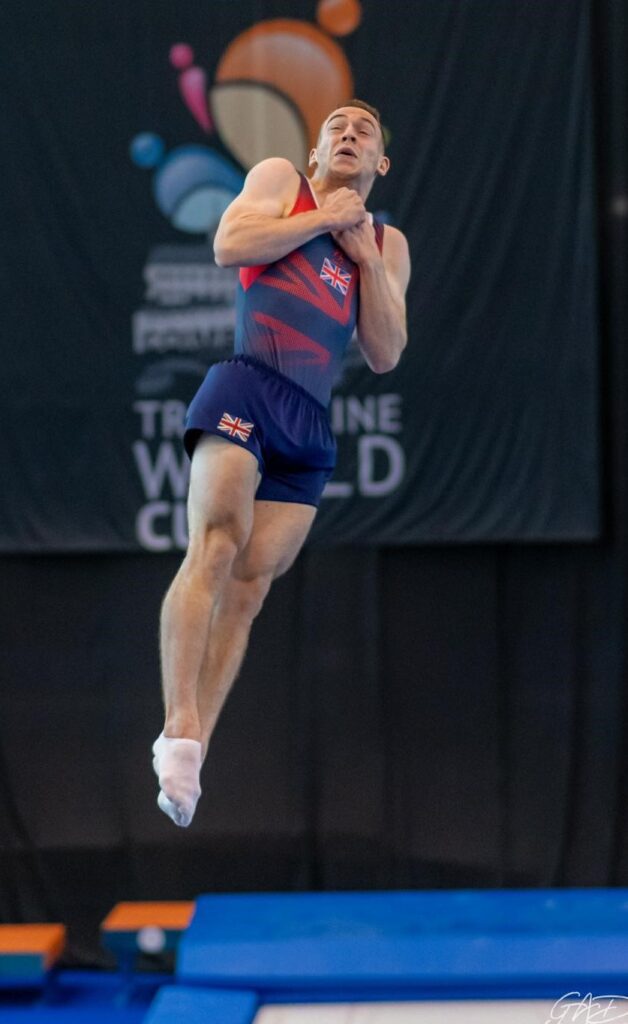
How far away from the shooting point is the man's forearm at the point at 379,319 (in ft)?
11.8

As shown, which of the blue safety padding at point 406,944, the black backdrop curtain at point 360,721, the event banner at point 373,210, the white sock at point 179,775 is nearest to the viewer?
the white sock at point 179,775

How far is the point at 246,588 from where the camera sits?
11.3 feet

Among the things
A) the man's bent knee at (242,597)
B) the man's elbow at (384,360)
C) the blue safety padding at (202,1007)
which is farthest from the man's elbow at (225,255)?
the blue safety padding at (202,1007)

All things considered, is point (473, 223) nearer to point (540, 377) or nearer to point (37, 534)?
point (540, 377)

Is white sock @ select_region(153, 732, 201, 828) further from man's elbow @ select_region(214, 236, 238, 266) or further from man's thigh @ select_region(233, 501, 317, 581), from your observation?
man's elbow @ select_region(214, 236, 238, 266)

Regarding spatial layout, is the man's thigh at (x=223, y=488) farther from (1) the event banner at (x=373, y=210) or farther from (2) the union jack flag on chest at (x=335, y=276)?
(1) the event banner at (x=373, y=210)

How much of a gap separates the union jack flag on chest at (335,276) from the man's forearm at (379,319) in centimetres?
6

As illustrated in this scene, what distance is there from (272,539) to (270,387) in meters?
0.43

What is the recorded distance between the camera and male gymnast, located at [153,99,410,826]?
326cm

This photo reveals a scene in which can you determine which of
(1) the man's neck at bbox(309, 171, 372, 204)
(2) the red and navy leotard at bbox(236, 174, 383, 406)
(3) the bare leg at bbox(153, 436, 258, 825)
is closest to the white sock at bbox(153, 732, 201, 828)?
(3) the bare leg at bbox(153, 436, 258, 825)

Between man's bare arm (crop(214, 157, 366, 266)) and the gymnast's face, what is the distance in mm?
120

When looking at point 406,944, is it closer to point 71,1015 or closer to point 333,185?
point 71,1015

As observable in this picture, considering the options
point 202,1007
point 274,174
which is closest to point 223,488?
point 274,174

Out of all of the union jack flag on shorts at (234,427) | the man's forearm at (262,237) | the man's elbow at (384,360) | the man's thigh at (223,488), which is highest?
the man's forearm at (262,237)
